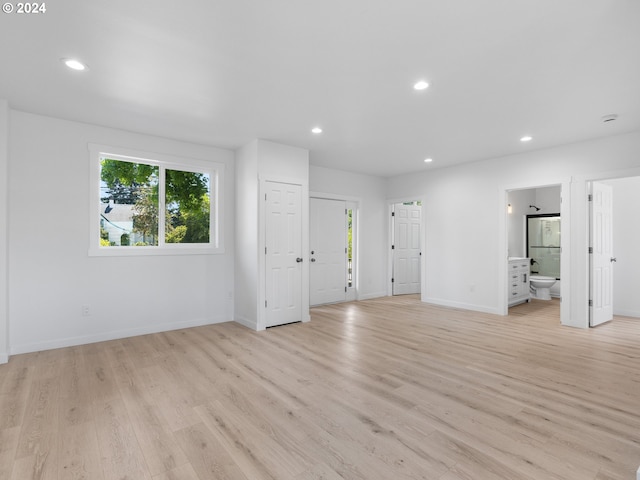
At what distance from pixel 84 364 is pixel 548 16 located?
16.3ft

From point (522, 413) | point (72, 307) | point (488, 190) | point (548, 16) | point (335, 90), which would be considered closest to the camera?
point (548, 16)

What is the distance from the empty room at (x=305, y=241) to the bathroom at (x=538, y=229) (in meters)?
0.84

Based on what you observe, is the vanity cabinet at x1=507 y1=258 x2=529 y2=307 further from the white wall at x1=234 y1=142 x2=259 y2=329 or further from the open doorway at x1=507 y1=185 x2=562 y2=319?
the white wall at x1=234 y1=142 x2=259 y2=329

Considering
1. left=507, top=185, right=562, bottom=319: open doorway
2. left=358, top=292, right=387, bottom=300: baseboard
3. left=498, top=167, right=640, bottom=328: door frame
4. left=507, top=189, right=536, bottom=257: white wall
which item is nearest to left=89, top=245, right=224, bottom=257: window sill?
left=358, top=292, right=387, bottom=300: baseboard

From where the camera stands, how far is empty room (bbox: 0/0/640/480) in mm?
2053

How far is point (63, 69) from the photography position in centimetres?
278

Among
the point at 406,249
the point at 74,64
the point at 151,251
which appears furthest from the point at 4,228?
the point at 406,249

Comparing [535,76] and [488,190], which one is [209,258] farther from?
[488,190]

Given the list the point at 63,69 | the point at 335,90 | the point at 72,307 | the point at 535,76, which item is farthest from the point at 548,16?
the point at 72,307

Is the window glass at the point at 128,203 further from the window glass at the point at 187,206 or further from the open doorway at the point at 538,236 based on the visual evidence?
the open doorway at the point at 538,236

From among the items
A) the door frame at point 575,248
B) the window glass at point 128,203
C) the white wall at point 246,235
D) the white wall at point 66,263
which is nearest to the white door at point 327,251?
the white wall at point 246,235

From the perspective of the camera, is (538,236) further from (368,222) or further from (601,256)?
(368,222)

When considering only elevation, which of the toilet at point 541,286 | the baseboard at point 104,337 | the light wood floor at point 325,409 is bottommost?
the light wood floor at point 325,409

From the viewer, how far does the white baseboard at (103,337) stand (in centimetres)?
369
